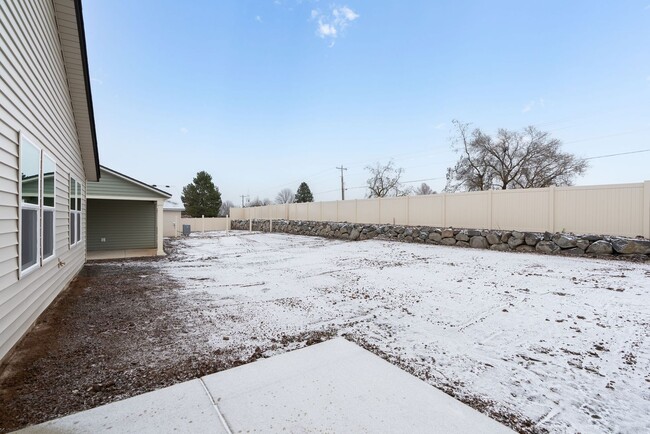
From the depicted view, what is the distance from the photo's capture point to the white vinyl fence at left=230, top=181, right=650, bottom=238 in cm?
758

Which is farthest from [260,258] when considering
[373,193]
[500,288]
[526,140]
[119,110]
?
[373,193]

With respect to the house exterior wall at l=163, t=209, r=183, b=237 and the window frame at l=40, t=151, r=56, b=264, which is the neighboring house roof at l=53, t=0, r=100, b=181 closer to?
the window frame at l=40, t=151, r=56, b=264

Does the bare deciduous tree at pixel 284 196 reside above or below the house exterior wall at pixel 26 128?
above

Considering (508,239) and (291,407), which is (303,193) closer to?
(508,239)

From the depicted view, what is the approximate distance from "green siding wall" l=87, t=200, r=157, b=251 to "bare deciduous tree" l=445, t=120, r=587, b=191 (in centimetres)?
2624

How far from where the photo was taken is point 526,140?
86.3 ft

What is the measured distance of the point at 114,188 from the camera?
32.5 ft

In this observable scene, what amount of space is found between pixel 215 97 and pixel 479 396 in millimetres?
17436

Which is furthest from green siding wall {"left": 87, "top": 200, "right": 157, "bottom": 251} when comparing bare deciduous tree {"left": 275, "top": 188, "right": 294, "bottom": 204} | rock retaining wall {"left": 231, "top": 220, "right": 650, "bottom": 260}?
bare deciduous tree {"left": 275, "top": 188, "right": 294, "bottom": 204}

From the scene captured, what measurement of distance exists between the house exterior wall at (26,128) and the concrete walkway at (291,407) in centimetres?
179

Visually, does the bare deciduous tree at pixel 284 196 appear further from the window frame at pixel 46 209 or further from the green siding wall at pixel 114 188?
the window frame at pixel 46 209

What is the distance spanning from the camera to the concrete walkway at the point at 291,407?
1.75 m

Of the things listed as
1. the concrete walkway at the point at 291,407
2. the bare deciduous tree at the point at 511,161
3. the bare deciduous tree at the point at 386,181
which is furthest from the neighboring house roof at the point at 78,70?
the bare deciduous tree at the point at 386,181

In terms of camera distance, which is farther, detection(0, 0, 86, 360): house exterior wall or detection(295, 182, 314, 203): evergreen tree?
detection(295, 182, 314, 203): evergreen tree
